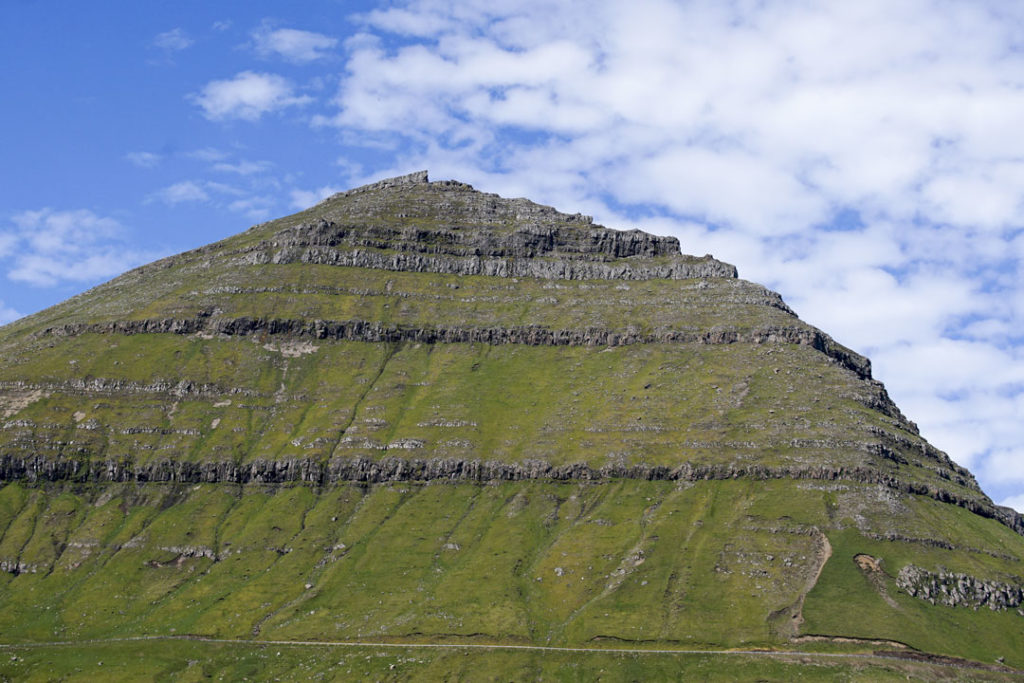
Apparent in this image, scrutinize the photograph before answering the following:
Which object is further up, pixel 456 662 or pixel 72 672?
pixel 456 662

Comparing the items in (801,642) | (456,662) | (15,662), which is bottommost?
(15,662)

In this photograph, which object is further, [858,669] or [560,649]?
[560,649]

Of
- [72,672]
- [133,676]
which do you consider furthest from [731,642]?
[72,672]

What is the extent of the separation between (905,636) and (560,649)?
6800cm

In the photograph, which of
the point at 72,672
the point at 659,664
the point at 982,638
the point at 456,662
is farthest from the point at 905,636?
the point at 72,672

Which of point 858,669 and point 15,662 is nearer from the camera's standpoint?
point 858,669

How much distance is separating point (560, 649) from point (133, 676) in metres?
83.1

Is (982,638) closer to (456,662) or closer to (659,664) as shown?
(659,664)

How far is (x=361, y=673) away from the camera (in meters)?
190

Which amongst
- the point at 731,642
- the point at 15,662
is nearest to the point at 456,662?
the point at 731,642

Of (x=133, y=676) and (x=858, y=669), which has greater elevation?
(x=858, y=669)

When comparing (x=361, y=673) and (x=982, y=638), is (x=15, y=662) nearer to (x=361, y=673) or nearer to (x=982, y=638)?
(x=361, y=673)

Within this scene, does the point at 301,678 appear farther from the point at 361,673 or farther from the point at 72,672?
the point at 72,672

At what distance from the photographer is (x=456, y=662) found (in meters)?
194
